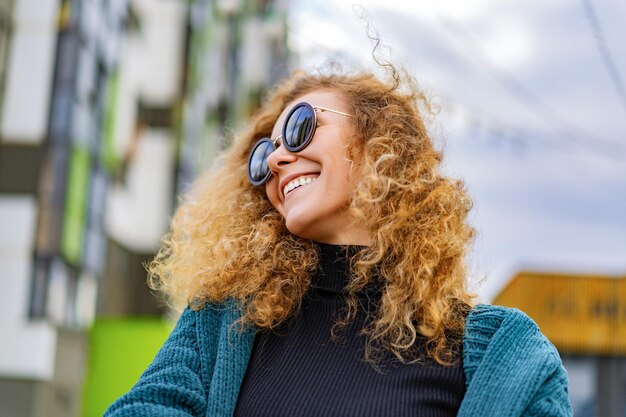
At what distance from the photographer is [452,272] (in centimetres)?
226

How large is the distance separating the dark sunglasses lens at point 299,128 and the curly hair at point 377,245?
0.43 feet

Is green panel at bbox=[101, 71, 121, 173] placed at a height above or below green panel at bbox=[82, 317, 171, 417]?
above

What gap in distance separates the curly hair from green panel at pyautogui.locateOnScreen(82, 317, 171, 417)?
299 inches

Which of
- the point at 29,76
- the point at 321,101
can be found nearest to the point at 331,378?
the point at 321,101

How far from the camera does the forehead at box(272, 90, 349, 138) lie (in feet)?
7.92

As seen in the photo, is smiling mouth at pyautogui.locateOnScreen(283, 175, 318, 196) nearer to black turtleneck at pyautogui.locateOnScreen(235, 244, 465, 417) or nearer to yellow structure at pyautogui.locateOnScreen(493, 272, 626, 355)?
black turtleneck at pyautogui.locateOnScreen(235, 244, 465, 417)

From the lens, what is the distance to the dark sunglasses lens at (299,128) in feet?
7.48

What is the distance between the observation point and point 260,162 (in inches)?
95.9

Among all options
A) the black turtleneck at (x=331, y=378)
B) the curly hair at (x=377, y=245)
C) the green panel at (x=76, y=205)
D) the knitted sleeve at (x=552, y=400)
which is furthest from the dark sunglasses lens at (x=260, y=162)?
the green panel at (x=76, y=205)

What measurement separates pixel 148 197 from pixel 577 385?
977cm

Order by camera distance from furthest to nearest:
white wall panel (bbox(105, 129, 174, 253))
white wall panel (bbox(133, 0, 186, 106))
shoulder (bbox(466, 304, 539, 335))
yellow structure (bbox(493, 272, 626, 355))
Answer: yellow structure (bbox(493, 272, 626, 355))
white wall panel (bbox(133, 0, 186, 106))
white wall panel (bbox(105, 129, 174, 253))
shoulder (bbox(466, 304, 539, 335))

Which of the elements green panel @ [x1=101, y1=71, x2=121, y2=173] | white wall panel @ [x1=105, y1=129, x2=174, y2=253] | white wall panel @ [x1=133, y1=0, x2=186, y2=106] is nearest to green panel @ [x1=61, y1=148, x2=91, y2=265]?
green panel @ [x1=101, y1=71, x2=121, y2=173]

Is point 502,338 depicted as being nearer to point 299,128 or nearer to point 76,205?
point 299,128

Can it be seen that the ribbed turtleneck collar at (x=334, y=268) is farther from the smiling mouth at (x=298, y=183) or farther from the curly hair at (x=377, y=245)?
the smiling mouth at (x=298, y=183)
